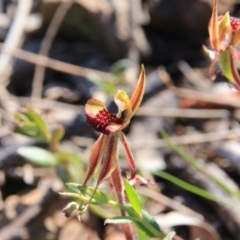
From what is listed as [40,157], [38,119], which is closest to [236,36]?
[38,119]

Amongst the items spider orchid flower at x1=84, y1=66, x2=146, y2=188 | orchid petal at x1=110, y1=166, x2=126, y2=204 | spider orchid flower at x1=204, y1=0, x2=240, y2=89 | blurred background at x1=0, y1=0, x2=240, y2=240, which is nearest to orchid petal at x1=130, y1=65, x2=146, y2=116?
spider orchid flower at x1=84, y1=66, x2=146, y2=188

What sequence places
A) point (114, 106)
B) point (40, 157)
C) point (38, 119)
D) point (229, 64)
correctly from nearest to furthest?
1. point (229, 64)
2. point (38, 119)
3. point (40, 157)
4. point (114, 106)

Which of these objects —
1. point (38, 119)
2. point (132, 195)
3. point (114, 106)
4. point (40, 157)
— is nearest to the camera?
point (132, 195)

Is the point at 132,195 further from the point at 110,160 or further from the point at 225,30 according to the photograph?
the point at 225,30

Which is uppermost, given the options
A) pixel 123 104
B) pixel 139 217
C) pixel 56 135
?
pixel 123 104

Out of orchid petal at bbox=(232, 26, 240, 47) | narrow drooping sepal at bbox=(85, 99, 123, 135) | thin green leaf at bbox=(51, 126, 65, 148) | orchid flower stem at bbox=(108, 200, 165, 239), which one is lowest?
thin green leaf at bbox=(51, 126, 65, 148)

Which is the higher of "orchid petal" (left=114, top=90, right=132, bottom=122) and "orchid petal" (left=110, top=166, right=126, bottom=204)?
"orchid petal" (left=114, top=90, right=132, bottom=122)

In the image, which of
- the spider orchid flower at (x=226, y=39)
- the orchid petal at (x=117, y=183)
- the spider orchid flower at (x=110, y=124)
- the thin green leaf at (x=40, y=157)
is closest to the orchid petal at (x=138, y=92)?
the spider orchid flower at (x=110, y=124)

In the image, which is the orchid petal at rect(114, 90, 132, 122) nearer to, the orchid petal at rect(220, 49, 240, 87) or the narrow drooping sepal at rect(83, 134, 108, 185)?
the narrow drooping sepal at rect(83, 134, 108, 185)

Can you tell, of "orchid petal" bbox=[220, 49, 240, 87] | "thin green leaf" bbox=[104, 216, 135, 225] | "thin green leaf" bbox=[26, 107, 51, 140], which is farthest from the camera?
"thin green leaf" bbox=[26, 107, 51, 140]
